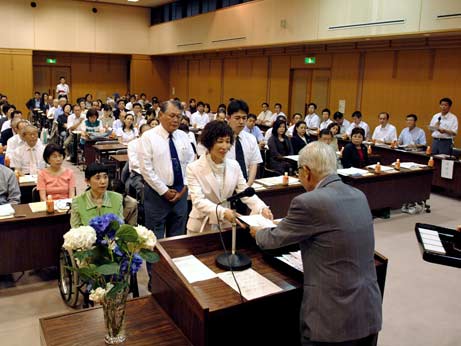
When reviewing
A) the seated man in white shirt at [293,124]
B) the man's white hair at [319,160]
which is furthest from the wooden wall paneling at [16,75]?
the man's white hair at [319,160]

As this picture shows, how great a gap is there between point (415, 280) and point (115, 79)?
660 inches

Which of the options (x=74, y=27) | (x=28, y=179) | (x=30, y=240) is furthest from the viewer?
(x=74, y=27)

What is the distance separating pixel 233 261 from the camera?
2.42 meters

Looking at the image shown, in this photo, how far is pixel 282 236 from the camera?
2.05 meters

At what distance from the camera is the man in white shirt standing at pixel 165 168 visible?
146 inches

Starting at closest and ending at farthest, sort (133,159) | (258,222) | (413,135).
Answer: (258,222), (133,159), (413,135)

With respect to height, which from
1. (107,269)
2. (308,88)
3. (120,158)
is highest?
(308,88)

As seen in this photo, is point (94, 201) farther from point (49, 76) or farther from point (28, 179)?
point (49, 76)

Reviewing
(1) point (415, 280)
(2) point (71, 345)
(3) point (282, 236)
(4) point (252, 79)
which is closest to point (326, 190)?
(3) point (282, 236)

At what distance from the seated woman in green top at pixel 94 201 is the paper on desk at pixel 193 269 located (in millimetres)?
1307

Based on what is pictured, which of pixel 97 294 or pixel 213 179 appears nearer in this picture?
pixel 97 294

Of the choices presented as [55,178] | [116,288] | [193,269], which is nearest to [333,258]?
[193,269]

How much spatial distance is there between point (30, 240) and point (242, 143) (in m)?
2.08

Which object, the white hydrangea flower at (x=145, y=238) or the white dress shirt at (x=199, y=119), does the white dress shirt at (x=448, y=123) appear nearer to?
the white dress shirt at (x=199, y=119)
